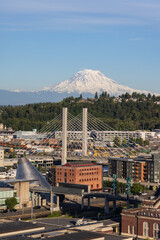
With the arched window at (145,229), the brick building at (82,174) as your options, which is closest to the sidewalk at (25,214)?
the arched window at (145,229)

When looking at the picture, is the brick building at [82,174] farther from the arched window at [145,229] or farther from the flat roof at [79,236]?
the flat roof at [79,236]

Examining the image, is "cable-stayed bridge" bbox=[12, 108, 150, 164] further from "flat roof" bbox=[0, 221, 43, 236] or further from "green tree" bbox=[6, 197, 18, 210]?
"flat roof" bbox=[0, 221, 43, 236]

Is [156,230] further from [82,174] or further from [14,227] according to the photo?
[82,174]

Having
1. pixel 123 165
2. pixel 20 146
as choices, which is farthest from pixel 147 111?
pixel 123 165

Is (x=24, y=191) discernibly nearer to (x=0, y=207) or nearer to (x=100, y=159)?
(x=0, y=207)

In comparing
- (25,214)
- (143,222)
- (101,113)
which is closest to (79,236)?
(143,222)
